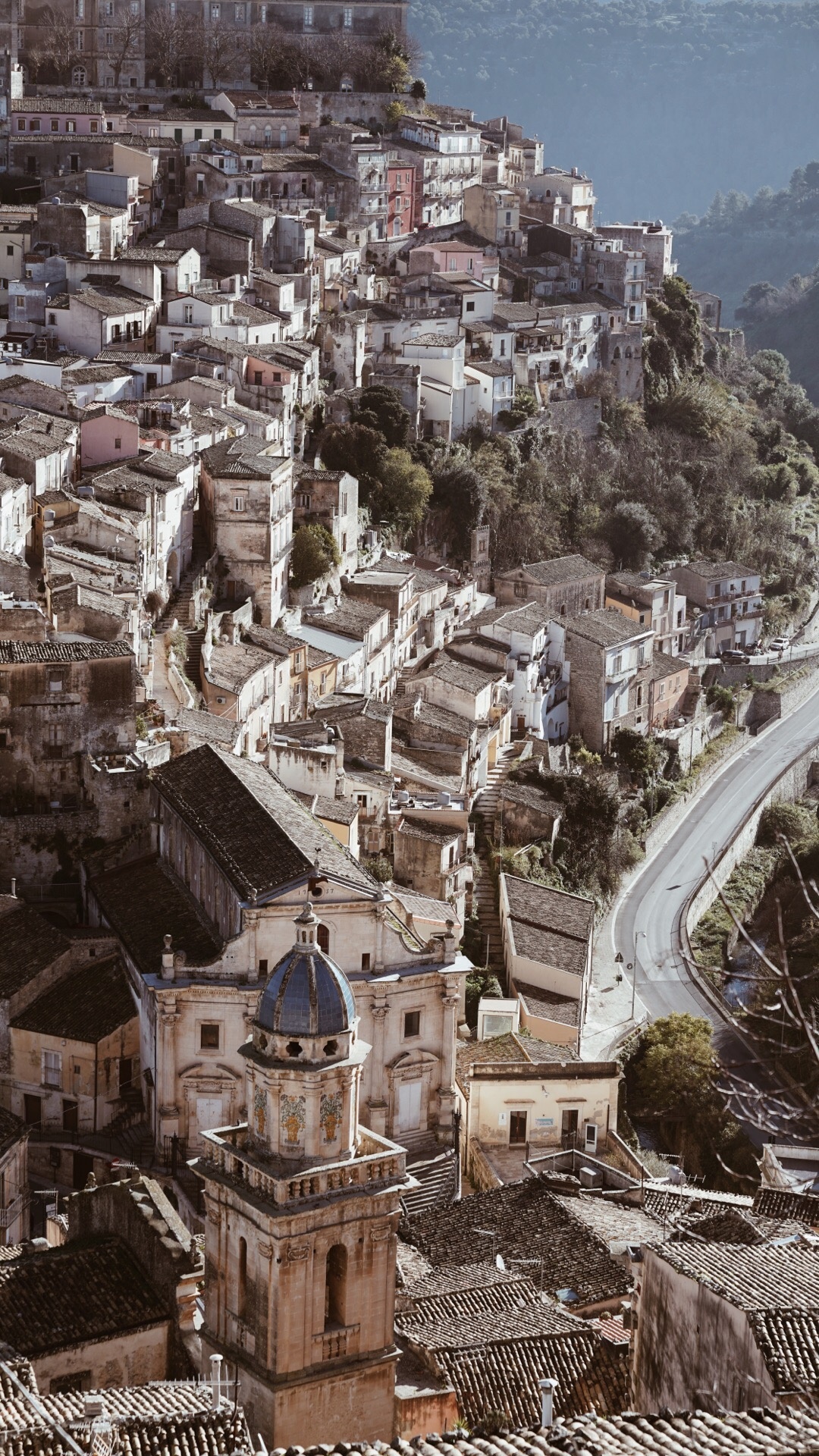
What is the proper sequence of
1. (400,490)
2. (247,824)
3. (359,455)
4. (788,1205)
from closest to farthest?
1. (788,1205)
2. (247,824)
3. (359,455)
4. (400,490)

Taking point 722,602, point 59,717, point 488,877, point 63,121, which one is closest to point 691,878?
point 488,877

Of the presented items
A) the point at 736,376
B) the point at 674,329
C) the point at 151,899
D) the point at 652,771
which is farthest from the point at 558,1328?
the point at 736,376

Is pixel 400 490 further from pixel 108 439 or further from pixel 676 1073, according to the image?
pixel 676 1073

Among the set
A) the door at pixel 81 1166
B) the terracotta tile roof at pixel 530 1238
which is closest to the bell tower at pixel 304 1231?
the terracotta tile roof at pixel 530 1238

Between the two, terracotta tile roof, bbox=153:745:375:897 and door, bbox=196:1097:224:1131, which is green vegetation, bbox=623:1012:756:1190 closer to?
terracotta tile roof, bbox=153:745:375:897

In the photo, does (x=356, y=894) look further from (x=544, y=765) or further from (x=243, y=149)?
(x=243, y=149)
